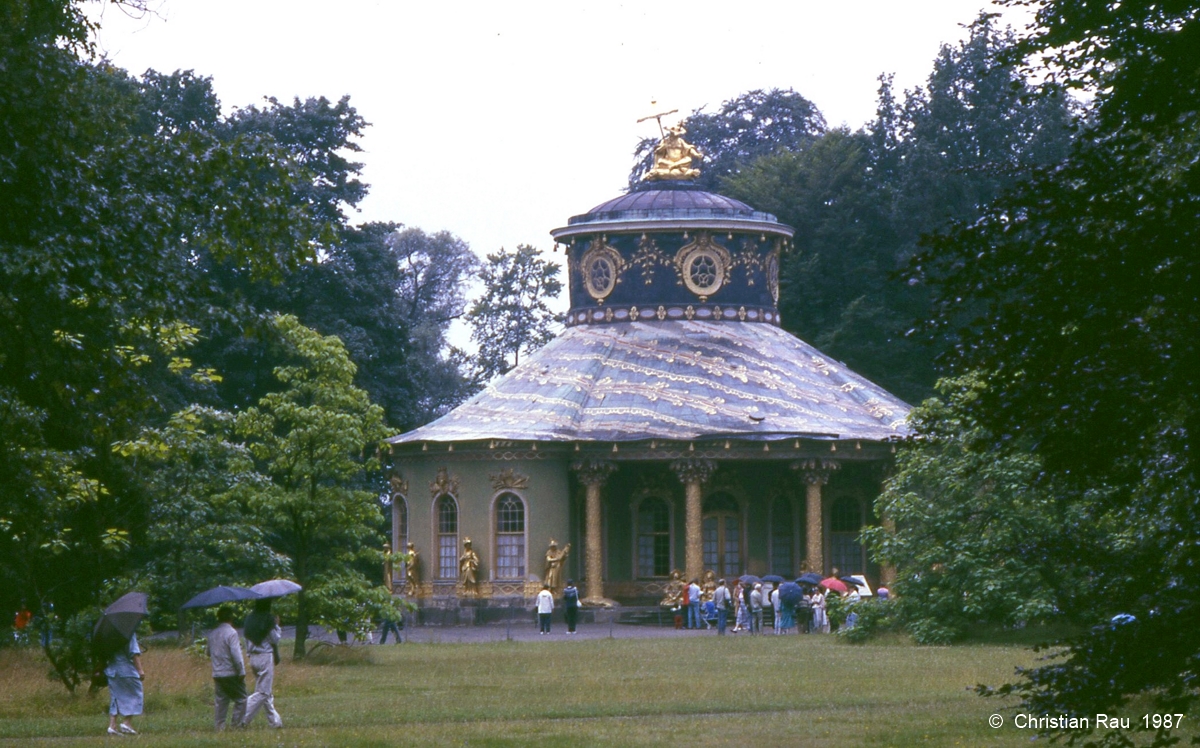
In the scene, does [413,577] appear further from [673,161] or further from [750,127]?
[750,127]

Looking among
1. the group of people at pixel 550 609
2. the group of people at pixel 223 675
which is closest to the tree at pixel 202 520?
the group of people at pixel 223 675

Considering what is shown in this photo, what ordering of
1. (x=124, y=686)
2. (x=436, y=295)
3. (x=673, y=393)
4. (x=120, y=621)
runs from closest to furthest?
(x=120, y=621) < (x=124, y=686) < (x=673, y=393) < (x=436, y=295)

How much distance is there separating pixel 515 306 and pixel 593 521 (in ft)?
88.7

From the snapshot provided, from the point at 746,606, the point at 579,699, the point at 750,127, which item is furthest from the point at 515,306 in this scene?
the point at 579,699

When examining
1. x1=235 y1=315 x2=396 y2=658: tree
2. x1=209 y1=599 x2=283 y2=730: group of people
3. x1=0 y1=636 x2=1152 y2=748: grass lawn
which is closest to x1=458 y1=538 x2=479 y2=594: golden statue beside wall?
x1=0 y1=636 x2=1152 y2=748: grass lawn

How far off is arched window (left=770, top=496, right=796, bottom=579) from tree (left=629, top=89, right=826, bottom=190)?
2793cm

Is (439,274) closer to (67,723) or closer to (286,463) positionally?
(286,463)

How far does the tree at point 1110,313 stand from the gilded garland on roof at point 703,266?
1543 inches

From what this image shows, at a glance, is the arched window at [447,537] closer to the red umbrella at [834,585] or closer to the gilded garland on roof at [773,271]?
the red umbrella at [834,585]

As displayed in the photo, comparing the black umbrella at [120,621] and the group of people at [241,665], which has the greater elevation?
the black umbrella at [120,621]

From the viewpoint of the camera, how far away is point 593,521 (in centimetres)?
4322

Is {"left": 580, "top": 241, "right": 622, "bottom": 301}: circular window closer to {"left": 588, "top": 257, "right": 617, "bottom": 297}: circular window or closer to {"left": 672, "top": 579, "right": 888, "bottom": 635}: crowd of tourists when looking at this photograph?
{"left": 588, "top": 257, "right": 617, "bottom": 297}: circular window

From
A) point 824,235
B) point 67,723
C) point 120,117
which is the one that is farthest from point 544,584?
point 120,117

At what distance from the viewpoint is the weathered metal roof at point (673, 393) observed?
43.0m
